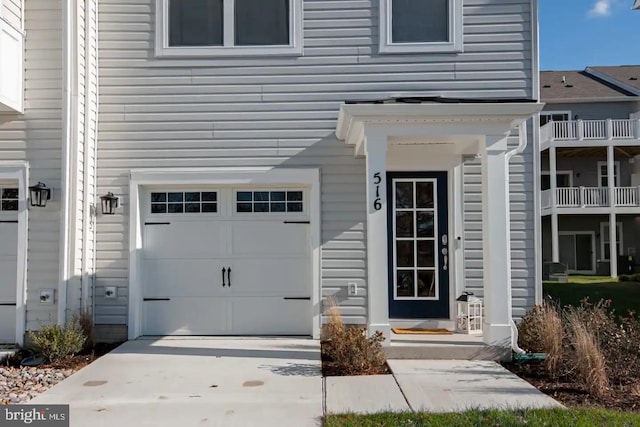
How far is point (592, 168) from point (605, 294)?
32.1 ft

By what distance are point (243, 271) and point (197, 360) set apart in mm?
1553

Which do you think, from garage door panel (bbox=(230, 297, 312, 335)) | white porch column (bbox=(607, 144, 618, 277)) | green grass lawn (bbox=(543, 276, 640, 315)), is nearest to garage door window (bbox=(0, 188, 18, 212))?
garage door panel (bbox=(230, 297, 312, 335))

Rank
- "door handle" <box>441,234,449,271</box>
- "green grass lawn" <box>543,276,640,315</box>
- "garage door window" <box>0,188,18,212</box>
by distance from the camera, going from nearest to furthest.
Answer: "garage door window" <box>0,188,18,212</box> < "door handle" <box>441,234,449,271</box> < "green grass lawn" <box>543,276,640,315</box>

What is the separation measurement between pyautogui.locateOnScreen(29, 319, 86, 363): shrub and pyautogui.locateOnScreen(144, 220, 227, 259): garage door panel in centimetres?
150

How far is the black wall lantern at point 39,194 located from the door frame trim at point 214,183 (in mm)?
1028

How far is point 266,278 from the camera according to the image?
7.46m

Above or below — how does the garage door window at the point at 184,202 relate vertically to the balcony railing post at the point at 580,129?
below

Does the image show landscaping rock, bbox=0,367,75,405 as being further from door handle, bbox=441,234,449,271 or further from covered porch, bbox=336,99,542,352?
door handle, bbox=441,234,449,271

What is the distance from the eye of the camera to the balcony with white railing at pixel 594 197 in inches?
788

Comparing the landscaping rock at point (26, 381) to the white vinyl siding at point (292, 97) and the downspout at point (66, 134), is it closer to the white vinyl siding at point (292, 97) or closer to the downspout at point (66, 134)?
the downspout at point (66, 134)

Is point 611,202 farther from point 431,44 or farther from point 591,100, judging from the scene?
point 431,44

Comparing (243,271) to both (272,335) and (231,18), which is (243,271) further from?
(231,18)

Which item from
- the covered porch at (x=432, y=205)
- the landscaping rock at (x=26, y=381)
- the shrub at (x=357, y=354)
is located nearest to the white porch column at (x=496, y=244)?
the covered porch at (x=432, y=205)

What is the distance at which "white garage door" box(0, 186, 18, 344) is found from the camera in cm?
709
